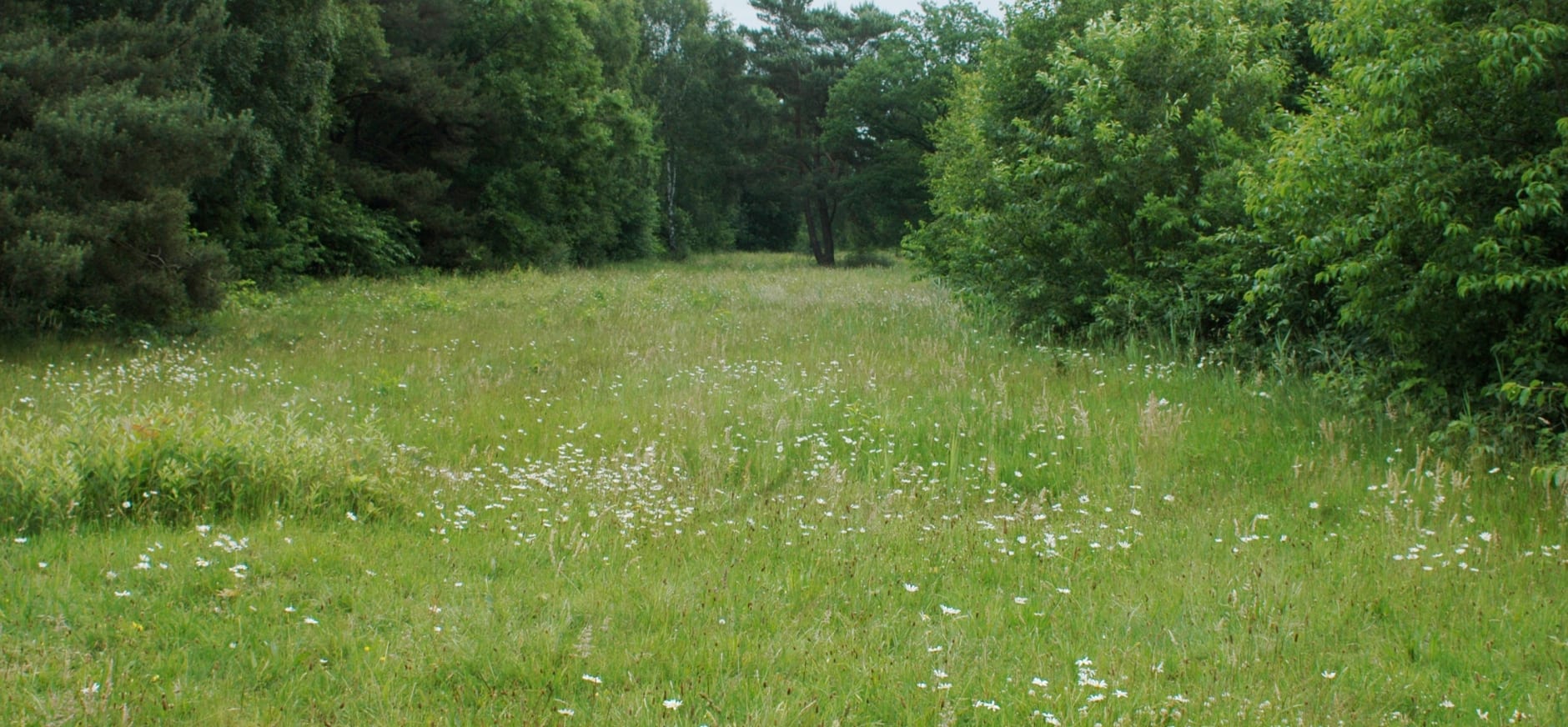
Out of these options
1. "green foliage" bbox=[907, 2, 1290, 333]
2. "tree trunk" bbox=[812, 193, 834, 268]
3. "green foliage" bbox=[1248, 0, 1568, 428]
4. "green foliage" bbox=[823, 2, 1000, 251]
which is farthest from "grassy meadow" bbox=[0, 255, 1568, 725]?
"tree trunk" bbox=[812, 193, 834, 268]

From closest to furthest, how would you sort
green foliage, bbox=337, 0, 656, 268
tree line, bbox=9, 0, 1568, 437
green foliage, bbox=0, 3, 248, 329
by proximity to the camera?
tree line, bbox=9, 0, 1568, 437, green foliage, bbox=0, 3, 248, 329, green foliage, bbox=337, 0, 656, 268

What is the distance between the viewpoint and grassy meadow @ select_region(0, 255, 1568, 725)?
3396 mm

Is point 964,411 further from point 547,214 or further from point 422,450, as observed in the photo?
point 547,214

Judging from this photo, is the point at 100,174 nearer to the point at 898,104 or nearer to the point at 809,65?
the point at 898,104

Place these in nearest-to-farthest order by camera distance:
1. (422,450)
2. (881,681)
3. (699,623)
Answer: (881,681) → (699,623) → (422,450)

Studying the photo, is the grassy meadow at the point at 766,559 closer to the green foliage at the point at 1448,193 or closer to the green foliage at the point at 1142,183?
the green foliage at the point at 1448,193

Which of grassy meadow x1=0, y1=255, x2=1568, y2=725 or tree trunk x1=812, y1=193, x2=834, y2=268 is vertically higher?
tree trunk x1=812, y1=193, x2=834, y2=268

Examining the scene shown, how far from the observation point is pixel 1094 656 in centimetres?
371

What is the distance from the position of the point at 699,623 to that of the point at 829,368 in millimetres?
6565

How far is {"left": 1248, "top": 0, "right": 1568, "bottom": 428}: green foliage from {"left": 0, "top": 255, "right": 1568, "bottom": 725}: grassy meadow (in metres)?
0.75

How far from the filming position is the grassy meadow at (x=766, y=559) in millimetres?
3396

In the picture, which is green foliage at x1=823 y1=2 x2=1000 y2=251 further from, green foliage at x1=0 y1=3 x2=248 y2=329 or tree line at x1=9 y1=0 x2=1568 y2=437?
green foliage at x1=0 y1=3 x2=248 y2=329

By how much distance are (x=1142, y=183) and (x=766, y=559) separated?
A: 28.9 ft

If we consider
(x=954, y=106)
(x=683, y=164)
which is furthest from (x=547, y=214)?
(x=683, y=164)
